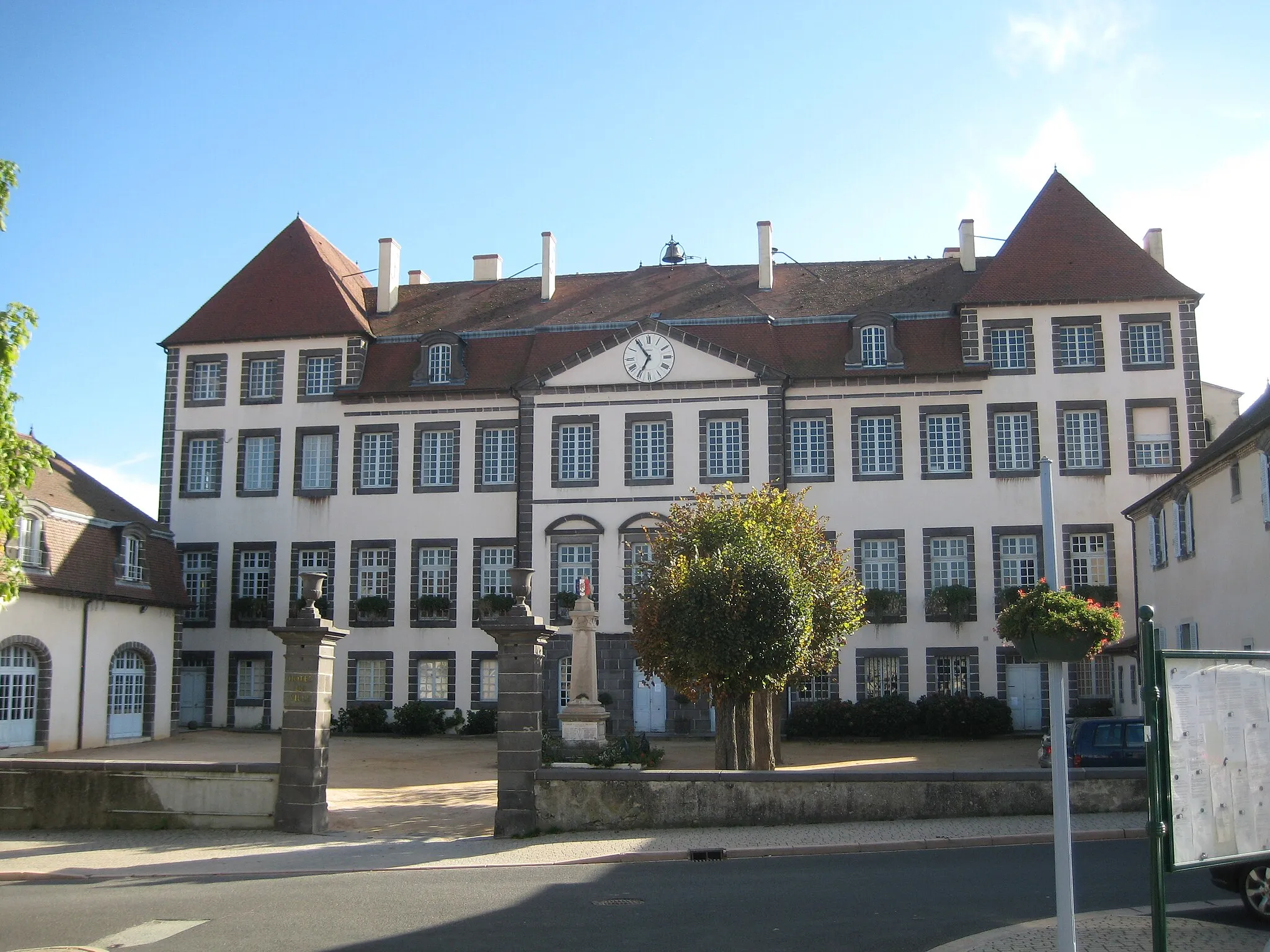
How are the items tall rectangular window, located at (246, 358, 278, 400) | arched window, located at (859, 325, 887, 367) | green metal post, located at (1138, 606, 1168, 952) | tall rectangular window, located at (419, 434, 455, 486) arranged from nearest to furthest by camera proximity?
green metal post, located at (1138, 606, 1168, 952) < arched window, located at (859, 325, 887, 367) < tall rectangular window, located at (419, 434, 455, 486) < tall rectangular window, located at (246, 358, 278, 400)

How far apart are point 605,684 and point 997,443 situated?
12406 mm

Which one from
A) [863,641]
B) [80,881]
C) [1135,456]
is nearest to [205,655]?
[863,641]

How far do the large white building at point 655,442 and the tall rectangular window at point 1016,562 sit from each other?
0.07 metres

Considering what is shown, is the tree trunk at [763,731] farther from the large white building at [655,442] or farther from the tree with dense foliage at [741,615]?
the large white building at [655,442]

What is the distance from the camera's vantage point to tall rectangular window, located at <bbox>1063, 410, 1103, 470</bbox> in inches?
1289

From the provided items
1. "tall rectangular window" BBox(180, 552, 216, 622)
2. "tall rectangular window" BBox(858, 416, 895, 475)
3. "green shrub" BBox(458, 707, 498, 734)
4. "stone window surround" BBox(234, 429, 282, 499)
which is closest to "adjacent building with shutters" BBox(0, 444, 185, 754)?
"tall rectangular window" BBox(180, 552, 216, 622)

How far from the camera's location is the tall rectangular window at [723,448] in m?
33.7

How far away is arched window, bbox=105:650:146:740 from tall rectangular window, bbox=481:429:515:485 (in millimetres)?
10378

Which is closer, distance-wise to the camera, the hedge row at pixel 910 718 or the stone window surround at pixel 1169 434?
the hedge row at pixel 910 718

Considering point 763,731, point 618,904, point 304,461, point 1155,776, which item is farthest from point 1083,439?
point 1155,776

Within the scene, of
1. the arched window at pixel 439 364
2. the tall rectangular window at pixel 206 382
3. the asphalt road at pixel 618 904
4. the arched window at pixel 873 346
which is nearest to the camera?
the asphalt road at pixel 618 904

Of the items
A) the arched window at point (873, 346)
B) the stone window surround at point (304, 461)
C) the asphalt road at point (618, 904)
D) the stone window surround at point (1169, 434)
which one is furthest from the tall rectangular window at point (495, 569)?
the asphalt road at point (618, 904)

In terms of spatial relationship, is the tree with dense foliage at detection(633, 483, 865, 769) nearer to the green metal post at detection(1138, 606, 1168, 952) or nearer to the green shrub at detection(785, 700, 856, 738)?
the green shrub at detection(785, 700, 856, 738)

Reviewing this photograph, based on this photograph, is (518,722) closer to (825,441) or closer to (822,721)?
(822,721)
